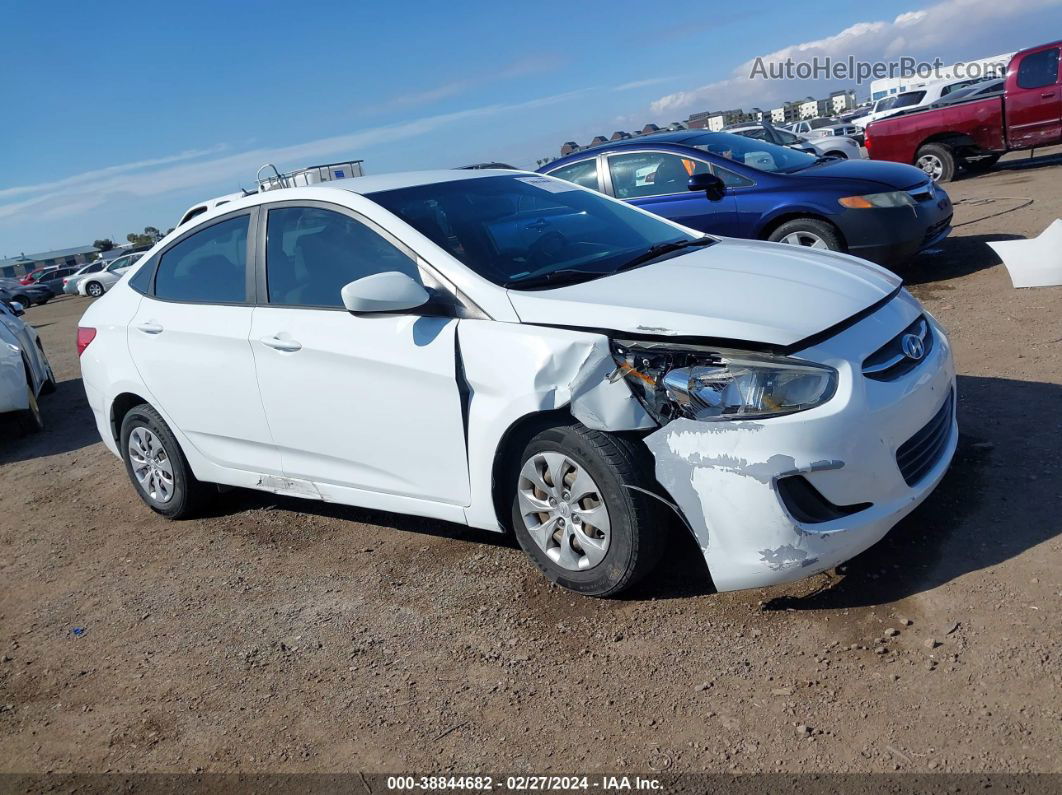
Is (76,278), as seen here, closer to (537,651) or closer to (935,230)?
(935,230)

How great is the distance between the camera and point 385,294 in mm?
3762

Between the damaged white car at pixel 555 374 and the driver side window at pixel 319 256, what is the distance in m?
0.01

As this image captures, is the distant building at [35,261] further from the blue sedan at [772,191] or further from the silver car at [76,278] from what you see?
the blue sedan at [772,191]

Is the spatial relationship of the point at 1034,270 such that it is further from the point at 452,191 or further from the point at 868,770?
the point at 868,770

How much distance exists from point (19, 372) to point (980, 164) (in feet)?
54.0

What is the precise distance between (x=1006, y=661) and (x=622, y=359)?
159 centimetres

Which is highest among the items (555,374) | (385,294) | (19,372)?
(385,294)

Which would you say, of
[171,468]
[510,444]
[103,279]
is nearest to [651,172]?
[171,468]

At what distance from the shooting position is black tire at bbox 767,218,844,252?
804 cm

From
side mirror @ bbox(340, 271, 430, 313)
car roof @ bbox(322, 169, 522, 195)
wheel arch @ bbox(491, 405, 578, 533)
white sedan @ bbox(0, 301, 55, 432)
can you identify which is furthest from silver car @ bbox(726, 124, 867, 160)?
wheel arch @ bbox(491, 405, 578, 533)

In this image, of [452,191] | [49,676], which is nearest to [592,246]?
[452,191]

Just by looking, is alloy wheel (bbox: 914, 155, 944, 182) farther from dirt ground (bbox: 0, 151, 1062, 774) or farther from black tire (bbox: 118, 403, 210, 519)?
black tire (bbox: 118, 403, 210, 519)

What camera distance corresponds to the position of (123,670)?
394 centimetres

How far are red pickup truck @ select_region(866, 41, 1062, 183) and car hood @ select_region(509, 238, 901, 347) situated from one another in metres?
13.4
